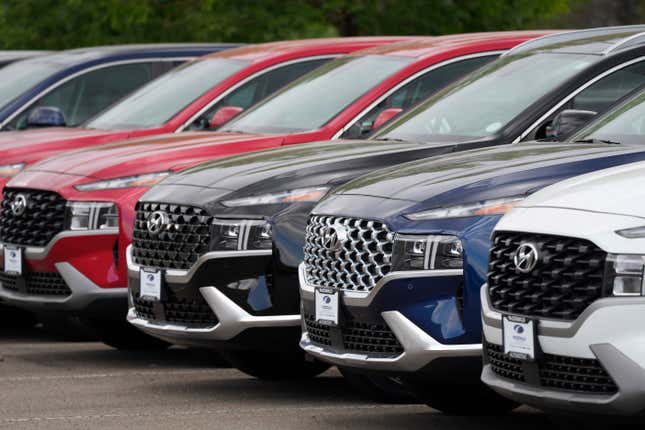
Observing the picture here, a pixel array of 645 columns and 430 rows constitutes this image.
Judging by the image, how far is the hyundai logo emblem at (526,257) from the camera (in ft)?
19.9

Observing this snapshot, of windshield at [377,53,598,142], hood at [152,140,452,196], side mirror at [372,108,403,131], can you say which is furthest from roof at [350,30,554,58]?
hood at [152,140,452,196]

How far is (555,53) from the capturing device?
926 cm

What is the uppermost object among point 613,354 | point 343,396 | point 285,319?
point 613,354

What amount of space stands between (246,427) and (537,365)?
6.09 feet

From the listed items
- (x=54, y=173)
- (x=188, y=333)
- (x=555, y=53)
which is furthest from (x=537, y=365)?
(x=54, y=173)

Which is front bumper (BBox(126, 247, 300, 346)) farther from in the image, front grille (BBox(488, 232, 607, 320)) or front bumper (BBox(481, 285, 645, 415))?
front bumper (BBox(481, 285, 645, 415))

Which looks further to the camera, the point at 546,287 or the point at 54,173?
the point at 54,173

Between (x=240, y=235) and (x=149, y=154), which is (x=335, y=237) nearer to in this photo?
(x=240, y=235)

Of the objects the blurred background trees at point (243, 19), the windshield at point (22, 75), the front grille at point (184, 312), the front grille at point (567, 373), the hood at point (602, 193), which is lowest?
the blurred background trees at point (243, 19)

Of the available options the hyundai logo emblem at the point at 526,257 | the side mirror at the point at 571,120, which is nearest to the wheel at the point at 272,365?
the side mirror at the point at 571,120

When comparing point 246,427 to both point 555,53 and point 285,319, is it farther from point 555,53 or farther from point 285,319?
point 555,53

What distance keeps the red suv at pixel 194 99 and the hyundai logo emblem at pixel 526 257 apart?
5673 mm

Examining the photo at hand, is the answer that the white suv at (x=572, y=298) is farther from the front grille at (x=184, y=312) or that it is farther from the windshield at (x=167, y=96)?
the windshield at (x=167, y=96)

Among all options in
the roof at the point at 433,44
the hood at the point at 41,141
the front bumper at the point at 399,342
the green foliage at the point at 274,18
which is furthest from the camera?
the green foliage at the point at 274,18
